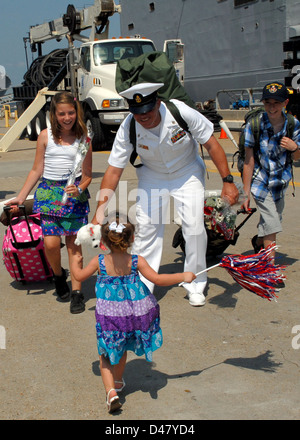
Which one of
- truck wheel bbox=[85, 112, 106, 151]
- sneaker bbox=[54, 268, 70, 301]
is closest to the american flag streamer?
sneaker bbox=[54, 268, 70, 301]

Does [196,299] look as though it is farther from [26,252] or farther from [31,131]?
[31,131]

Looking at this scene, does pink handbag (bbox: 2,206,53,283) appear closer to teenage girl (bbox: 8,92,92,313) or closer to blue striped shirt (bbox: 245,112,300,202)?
teenage girl (bbox: 8,92,92,313)

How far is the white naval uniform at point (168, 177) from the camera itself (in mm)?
4492

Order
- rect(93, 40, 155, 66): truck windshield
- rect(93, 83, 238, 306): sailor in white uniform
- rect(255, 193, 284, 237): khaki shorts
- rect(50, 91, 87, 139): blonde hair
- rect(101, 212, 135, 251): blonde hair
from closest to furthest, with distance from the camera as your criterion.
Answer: rect(101, 212, 135, 251): blonde hair < rect(93, 83, 238, 306): sailor in white uniform < rect(50, 91, 87, 139): blonde hair < rect(255, 193, 284, 237): khaki shorts < rect(93, 40, 155, 66): truck windshield

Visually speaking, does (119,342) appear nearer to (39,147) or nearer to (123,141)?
(123,141)

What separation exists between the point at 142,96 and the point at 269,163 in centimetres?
166

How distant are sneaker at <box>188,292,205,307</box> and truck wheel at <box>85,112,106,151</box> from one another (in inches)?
422

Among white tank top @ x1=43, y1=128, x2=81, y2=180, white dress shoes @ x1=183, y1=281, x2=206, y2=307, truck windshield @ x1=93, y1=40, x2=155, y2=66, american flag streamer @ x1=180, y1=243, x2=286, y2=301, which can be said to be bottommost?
white dress shoes @ x1=183, y1=281, x2=206, y2=307

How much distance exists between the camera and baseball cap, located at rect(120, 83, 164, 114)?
160 inches

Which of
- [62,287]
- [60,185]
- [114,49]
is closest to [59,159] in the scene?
[60,185]

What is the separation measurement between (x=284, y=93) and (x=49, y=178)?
2.09 metres

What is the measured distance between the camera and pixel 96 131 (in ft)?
50.2

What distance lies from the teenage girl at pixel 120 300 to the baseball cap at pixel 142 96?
3.37ft

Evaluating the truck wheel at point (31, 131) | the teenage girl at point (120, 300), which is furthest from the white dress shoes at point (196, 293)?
the truck wheel at point (31, 131)
